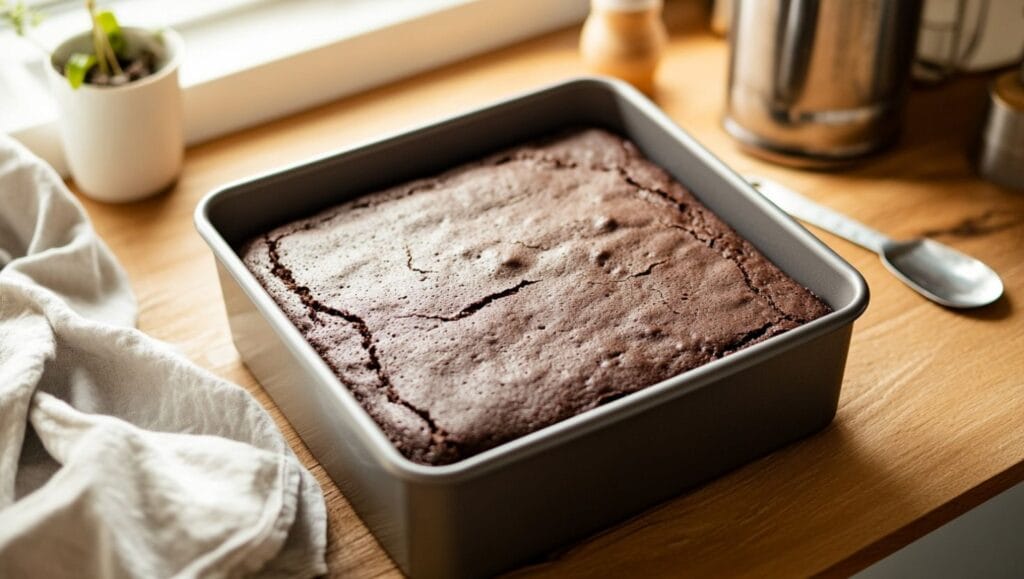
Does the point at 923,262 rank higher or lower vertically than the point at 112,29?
lower

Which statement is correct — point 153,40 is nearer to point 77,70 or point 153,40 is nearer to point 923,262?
point 77,70

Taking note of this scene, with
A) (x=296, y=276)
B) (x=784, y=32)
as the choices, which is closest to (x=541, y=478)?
(x=296, y=276)

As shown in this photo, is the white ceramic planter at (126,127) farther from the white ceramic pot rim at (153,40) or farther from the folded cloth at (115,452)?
the folded cloth at (115,452)

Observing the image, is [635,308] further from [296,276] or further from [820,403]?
[296,276]

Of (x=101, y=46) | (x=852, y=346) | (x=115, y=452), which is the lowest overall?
(x=852, y=346)

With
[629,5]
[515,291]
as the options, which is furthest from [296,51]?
[515,291]

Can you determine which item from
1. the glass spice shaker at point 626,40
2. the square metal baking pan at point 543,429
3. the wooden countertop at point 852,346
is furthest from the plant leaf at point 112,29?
the glass spice shaker at point 626,40
